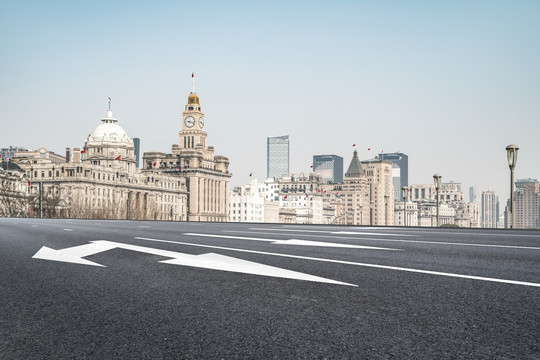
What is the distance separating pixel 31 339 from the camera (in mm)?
3967

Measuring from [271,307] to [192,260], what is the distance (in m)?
3.96

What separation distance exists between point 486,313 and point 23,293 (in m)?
4.57

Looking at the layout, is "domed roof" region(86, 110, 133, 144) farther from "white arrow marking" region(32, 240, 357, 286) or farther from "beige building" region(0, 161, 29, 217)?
"white arrow marking" region(32, 240, 357, 286)

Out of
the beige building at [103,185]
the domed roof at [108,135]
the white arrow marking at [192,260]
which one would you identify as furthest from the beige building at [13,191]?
the white arrow marking at [192,260]

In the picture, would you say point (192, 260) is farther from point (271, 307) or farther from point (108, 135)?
point (108, 135)

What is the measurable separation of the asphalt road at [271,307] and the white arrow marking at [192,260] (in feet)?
0.13

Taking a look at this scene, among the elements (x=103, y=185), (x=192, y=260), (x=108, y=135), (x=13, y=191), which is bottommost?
(x=192, y=260)

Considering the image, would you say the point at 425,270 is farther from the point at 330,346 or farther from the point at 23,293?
the point at 23,293

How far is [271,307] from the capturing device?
16.3 feet

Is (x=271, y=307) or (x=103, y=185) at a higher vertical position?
(x=103, y=185)

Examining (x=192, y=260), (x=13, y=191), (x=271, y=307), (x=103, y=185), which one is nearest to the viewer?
(x=271, y=307)

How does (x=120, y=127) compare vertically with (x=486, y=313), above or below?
above

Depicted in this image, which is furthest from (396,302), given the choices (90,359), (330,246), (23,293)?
(330,246)

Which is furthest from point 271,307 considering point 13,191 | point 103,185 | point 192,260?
point 103,185
